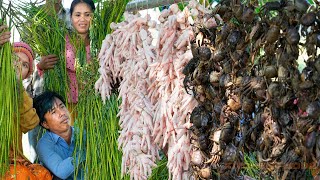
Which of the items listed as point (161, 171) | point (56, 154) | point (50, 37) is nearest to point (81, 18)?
point (50, 37)

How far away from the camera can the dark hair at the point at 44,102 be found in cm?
349

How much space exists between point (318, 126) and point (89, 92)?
147 centimetres

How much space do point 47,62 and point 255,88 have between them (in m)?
1.56

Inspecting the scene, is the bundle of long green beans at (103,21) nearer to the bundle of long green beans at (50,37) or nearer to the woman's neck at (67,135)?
the bundle of long green beans at (50,37)

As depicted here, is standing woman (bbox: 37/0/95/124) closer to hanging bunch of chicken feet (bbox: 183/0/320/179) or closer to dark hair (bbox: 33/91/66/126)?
dark hair (bbox: 33/91/66/126)

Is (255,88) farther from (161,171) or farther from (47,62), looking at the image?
(47,62)

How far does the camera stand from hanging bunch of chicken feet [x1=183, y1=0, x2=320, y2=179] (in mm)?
2076

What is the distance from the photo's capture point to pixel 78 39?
341 cm

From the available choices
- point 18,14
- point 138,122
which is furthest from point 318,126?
point 18,14

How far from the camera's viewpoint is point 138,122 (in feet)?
9.52

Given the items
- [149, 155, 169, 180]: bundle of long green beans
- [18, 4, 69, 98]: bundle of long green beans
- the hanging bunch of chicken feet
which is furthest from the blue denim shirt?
the hanging bunch of chicken feet

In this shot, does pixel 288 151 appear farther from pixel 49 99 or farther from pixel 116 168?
pixel 49 99

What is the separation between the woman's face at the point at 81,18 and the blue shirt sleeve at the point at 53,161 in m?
0.60

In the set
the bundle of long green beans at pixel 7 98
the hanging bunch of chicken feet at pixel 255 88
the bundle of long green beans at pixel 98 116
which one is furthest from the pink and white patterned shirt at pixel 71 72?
the hanging bunch of chicken feet at pixel 255 88
